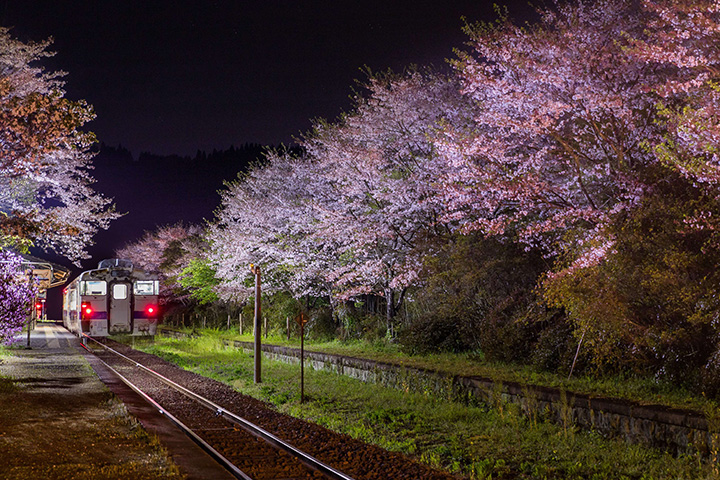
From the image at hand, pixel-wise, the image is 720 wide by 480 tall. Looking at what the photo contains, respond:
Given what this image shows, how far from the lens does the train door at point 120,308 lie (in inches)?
1205

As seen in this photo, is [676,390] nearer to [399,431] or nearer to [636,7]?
[399,431]

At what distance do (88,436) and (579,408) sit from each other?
7840 millimetres

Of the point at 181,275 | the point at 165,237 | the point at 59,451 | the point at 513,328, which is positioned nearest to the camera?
the point at 59,451

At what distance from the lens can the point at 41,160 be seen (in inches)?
697

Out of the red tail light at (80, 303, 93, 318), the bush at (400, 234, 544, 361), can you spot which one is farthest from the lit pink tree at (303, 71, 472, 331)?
the red tail light at (80, 303, 93, 318)

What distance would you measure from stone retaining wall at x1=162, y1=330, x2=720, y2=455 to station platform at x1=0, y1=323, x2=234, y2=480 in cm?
535

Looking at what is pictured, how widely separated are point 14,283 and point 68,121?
21.4 feet

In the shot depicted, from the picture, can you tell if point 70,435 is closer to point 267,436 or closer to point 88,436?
point 88,436

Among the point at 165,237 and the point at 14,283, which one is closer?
the point at 14,283

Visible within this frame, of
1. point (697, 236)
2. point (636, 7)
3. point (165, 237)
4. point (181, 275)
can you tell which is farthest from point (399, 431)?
point (165, 237)

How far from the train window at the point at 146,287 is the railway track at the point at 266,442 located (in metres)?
16.3

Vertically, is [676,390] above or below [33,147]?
below

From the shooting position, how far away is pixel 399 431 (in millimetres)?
10133

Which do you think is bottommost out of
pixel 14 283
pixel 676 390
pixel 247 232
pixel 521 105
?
pixel 676 390
